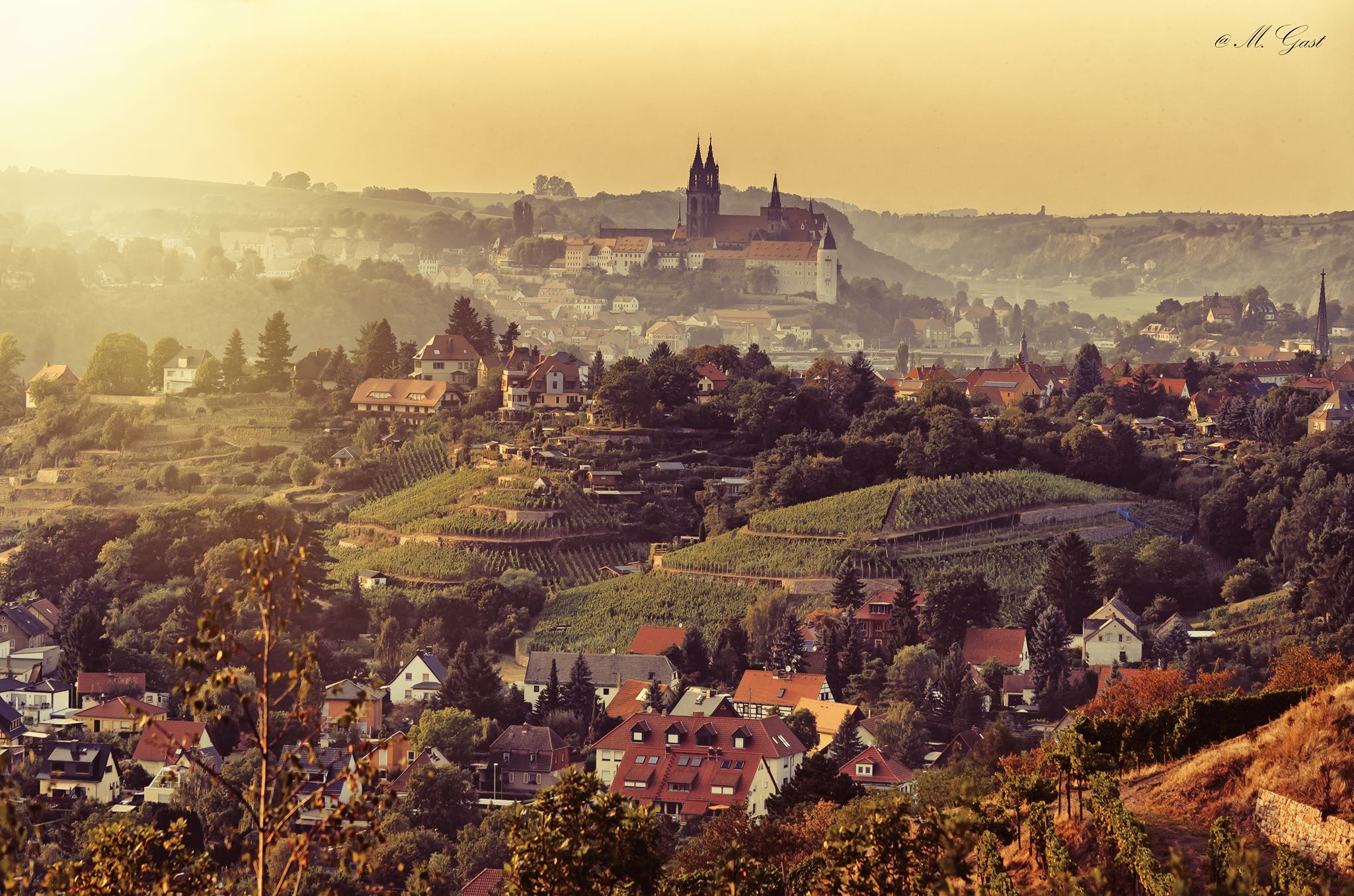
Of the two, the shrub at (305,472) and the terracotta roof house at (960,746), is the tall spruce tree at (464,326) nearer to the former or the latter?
the shrub at (305,472)

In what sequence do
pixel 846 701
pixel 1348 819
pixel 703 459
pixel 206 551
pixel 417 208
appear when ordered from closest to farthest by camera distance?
1. pixel 1348 819
2. pixel 846 701
3. pixel 206 551
4. pixel 703 459
5. pixel 417 208

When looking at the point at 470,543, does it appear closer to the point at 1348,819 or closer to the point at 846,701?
the point at 846,701

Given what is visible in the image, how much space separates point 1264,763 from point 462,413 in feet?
92.3

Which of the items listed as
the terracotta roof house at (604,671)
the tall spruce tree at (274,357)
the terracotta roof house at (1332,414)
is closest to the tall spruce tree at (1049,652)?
the terracotta roof house at (604,671)

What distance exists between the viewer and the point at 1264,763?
11.0 metres

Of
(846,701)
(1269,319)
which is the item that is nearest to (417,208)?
(1269,319)

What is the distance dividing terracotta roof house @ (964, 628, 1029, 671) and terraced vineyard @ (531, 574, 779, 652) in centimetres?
344

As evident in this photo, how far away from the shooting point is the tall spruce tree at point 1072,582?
26.6 meters

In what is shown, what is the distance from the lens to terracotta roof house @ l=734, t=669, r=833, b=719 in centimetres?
2378

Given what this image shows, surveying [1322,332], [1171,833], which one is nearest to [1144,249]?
[1322,332]

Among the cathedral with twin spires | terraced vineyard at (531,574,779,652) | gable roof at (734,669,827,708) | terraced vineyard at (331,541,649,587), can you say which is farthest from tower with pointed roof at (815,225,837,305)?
gable roof at (734,669,827,708)

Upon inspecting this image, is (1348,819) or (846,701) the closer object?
(1348,819)

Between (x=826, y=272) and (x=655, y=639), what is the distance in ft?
242

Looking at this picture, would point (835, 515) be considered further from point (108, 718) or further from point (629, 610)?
point (108, 718)
